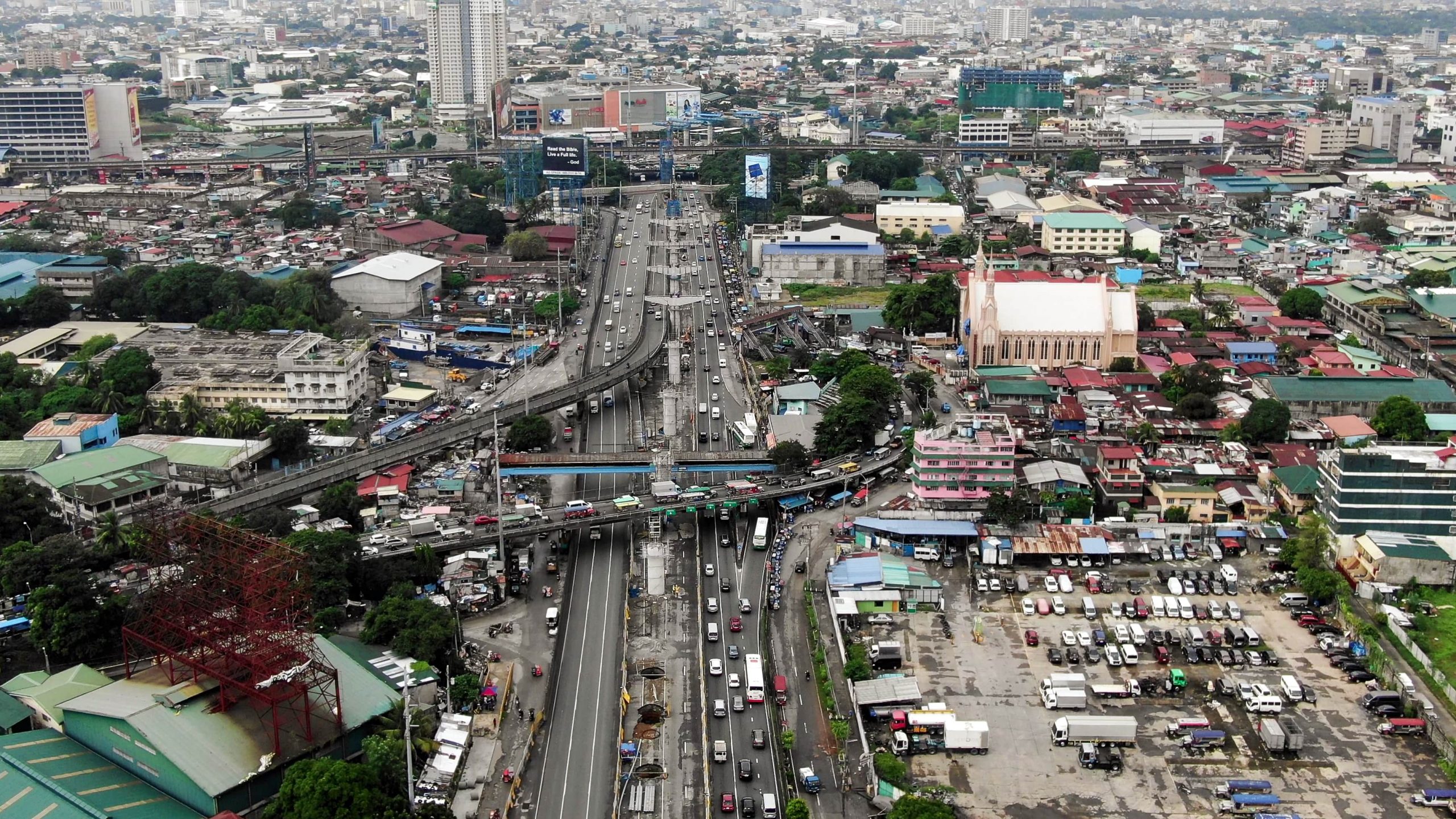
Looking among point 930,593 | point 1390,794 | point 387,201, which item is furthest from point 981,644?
point 387,201

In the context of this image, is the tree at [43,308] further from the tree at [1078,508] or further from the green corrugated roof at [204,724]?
the tree at [1078,508]

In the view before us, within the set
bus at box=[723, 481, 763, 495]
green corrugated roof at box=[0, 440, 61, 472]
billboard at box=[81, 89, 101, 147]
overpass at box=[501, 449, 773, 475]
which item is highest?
billboard at box=[81, 89, 101, 147]

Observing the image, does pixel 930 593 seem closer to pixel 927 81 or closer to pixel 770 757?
pixel 770 757

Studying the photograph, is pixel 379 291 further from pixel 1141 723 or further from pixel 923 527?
pixel 1141 723

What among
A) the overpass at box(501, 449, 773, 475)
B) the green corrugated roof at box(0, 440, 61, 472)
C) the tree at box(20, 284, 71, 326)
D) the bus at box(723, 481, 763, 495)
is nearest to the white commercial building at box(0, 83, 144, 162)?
the tree at box(20, 284, 71, 326)

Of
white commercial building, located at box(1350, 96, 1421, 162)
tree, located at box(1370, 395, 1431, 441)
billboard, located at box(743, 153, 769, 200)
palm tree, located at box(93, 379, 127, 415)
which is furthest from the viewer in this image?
white commercial building, located at box(1350, 96, 1421, 162)

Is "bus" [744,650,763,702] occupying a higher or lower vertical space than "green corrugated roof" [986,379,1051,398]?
lower

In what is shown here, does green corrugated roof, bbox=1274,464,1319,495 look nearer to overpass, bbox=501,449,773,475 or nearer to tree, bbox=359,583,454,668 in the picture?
overpass, bbox=501,449,773,475
